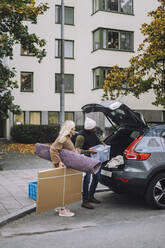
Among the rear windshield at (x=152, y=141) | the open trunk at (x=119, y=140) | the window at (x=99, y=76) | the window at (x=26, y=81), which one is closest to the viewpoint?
the rear windshield at (x=152, y=141)

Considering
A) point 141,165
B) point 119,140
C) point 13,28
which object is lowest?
point 141,165

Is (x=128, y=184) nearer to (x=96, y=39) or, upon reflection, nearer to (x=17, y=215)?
(x=17, y=215)

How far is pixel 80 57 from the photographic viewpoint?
1040 inches

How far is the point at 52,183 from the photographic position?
568 cm

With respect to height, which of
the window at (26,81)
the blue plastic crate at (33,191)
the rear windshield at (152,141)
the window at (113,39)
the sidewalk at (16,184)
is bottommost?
the sidewalk at (16,184)

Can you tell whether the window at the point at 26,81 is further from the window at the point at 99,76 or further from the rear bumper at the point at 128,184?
the rear bumper at the point at 128,184

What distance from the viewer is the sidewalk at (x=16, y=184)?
6148 millimetres

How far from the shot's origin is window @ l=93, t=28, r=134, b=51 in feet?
78.9

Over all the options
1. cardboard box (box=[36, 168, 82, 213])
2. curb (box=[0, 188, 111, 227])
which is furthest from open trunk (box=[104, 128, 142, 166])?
curb (box=[0, 188, 111, 227])

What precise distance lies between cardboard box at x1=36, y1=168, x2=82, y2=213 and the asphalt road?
30 cm

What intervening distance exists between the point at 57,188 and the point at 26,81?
67.8 feet

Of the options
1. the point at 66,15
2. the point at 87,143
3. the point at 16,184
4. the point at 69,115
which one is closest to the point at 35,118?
the point at 69,115

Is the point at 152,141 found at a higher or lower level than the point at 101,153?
higher

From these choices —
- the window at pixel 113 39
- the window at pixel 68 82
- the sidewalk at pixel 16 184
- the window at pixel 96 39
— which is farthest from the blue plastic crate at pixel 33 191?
the window at pixel 68 82
